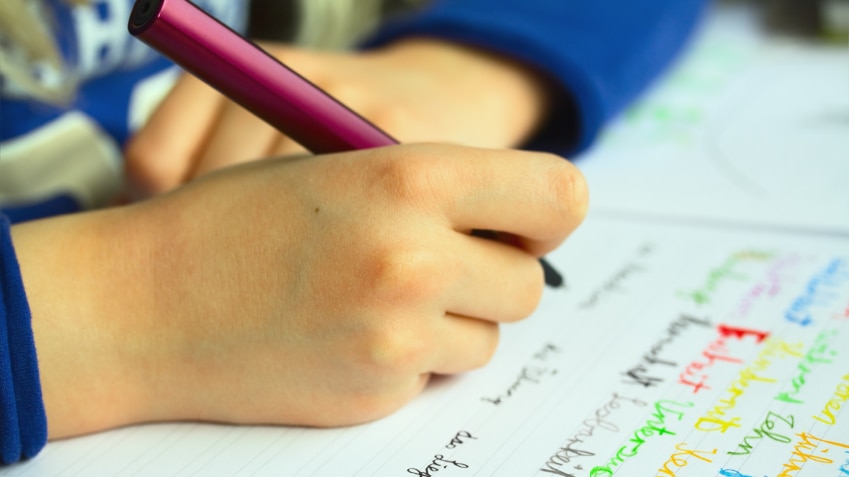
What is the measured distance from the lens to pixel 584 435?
0.31 m

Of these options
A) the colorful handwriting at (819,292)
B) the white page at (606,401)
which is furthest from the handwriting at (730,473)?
the colorful handwriting at (819,292)

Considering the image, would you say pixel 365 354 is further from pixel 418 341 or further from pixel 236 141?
pixel 236 141

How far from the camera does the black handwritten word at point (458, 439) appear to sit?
1.03 ft

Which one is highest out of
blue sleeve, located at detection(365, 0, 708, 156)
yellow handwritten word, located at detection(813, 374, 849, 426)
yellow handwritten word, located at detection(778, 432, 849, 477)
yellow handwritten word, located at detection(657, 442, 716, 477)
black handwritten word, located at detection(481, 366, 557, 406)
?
blue sleeve, located at detection(365, 0, 708, 156)

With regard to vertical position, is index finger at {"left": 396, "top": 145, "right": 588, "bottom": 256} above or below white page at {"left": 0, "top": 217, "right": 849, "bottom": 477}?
above

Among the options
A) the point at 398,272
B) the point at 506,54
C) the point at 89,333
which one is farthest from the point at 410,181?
the point at 506,54

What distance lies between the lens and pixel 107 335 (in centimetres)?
33

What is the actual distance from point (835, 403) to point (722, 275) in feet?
0.34

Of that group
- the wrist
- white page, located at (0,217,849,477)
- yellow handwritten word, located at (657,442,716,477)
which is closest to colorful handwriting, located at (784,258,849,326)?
white page, located at (0,217,849,477)

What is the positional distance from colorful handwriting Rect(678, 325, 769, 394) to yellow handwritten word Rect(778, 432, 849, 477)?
43 millimetres

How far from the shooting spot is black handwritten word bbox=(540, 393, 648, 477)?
30 centimetres

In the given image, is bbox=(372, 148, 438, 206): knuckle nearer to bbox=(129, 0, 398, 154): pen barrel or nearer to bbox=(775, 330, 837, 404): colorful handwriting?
bbox=(129, 0, 398, 154): pen barrel

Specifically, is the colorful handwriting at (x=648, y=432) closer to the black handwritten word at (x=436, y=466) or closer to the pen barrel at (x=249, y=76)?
the black handwritten word at (x=436, y=466)

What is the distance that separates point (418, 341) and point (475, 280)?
3 cm
